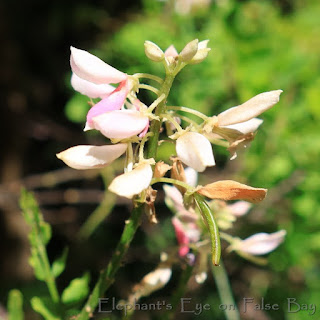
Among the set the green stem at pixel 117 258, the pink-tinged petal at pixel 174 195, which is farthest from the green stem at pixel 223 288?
the green stem at pixel 117 258

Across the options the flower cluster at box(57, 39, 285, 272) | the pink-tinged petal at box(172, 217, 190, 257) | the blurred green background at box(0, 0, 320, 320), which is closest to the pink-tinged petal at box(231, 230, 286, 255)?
the pink-tinged petal at box(172, 217, 190, 257)

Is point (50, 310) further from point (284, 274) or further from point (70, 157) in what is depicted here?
point (284, 274)

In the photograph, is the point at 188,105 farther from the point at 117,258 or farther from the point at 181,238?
the point at 117,258

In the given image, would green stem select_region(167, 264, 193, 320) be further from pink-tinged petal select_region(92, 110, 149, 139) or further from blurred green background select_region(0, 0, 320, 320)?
blurred green background select_region(0, 0, 320, 320)

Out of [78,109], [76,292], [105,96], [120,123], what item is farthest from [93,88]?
[78,109]

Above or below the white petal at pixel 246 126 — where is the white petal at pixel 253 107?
above

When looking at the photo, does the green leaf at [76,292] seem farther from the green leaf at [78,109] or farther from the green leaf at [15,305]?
the green leaf at [78,109]
